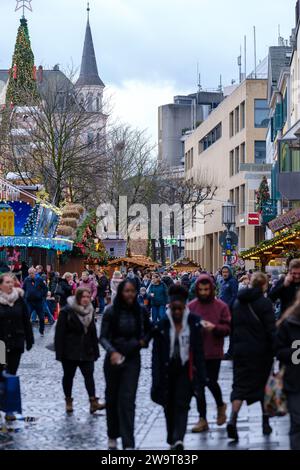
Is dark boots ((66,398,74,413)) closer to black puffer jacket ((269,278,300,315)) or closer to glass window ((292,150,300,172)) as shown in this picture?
black puffer jacket ((269,278,300,315))

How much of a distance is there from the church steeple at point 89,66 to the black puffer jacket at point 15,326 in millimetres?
144858

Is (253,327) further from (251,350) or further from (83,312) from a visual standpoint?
(83,312)

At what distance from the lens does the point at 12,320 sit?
510 inches

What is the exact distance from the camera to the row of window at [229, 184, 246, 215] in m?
75.0

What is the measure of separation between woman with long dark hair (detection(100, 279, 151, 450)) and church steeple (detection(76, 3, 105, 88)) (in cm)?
14701

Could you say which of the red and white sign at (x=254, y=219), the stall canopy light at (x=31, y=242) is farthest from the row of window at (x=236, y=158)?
the stall canopy light at (x=31, y=242)

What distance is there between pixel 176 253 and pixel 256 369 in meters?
102

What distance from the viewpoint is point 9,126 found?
2371 inches

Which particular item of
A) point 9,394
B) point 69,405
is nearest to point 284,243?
point 69,405

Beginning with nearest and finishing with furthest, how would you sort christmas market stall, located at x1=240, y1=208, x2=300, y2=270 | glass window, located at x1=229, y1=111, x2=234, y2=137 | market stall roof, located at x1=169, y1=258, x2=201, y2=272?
christmas market stall, located at x1=240, y1=208, x2=300, y2=270
market stall roof, located at x1=169, y1=258, x2=201, y2=272
glass window, located at x1=229, y1=111, x2=234, y2=137

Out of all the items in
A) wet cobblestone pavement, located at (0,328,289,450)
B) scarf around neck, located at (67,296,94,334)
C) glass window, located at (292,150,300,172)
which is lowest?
wet cobblestone pavement, located at (0,328,289,450)

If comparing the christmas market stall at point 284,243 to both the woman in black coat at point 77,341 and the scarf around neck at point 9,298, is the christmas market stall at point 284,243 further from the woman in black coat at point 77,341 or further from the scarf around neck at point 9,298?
the scarf around neck at point 9,298

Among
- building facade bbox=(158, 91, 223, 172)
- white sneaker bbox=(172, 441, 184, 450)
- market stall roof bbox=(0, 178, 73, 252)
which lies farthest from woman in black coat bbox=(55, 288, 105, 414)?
building facade bbox=(158, 91, 223, 172)

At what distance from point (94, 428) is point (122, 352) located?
5.61ft
